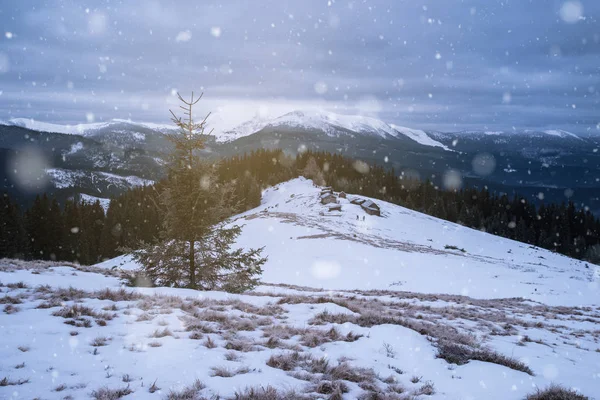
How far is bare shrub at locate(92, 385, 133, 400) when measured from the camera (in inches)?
179

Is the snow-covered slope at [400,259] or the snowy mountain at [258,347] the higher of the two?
the snowy mountain at [258,347]

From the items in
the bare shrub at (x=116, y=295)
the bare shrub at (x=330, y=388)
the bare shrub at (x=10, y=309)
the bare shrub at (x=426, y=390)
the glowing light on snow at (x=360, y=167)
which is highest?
the glowing light on snow at (x=360, y=167)

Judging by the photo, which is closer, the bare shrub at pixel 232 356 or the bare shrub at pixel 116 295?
the bare shrub at pixel 232 356

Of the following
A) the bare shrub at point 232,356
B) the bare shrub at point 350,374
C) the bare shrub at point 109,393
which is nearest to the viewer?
the bare shrub at point 109,393

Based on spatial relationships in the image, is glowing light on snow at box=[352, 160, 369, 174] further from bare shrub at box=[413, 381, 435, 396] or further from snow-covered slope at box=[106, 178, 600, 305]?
bare shrub at box=[413, 381, 435, 396]

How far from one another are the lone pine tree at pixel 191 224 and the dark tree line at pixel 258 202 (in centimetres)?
2696

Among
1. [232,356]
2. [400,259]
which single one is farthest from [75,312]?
[400,259]

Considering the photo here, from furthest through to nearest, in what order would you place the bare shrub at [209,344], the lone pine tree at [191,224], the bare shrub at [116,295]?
the lone pine tree at [191,224] < the bare shrub at [116,295] < the bare shrub at [209,344]

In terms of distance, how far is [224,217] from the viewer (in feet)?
50.2

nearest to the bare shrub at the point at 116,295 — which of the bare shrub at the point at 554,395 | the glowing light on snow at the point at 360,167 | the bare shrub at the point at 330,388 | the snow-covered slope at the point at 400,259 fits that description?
the bare shrub at the point at 330,388

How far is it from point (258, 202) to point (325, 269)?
2513 inches

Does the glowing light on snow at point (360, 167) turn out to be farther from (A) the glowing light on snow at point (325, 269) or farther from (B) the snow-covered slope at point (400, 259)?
(A) the glowing light on snow at point (325, 269)

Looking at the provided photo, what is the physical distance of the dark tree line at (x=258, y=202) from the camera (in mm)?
58094

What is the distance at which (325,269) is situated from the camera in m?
33.0
